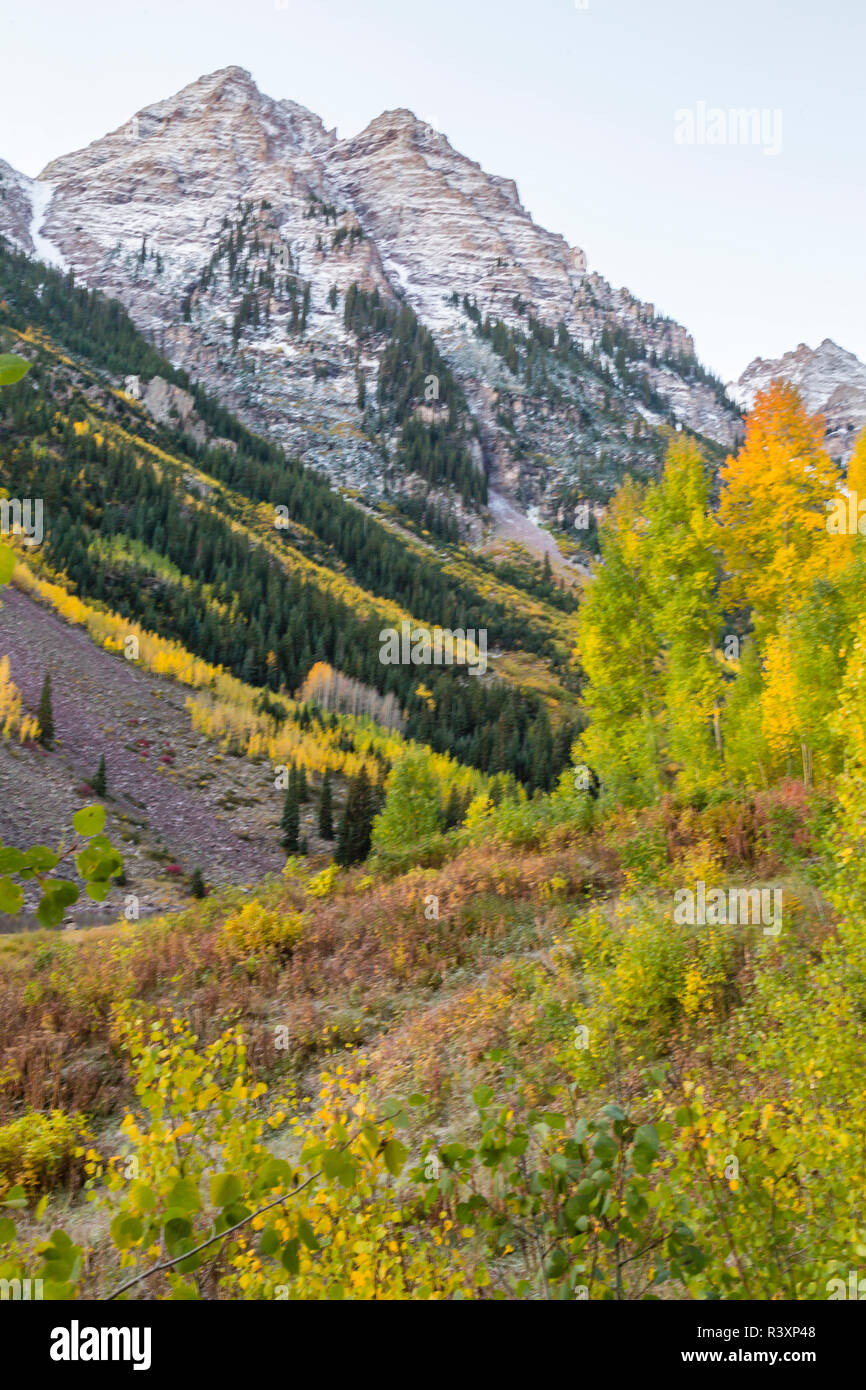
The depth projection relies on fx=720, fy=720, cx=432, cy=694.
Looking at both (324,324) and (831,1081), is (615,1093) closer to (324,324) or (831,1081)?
(831,1081)

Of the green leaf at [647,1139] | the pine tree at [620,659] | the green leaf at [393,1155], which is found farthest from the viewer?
the pine tree at [620,659]

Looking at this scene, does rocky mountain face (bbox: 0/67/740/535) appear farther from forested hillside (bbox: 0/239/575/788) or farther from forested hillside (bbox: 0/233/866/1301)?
forested hillside (bbox: 0/233/866/1301)

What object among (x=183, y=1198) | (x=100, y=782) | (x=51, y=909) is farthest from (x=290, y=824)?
(x=51, y=909)

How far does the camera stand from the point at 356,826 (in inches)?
1558

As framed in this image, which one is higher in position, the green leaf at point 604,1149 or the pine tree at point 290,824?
the green leaf at point 604,1149

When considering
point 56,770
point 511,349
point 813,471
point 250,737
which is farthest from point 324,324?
point 813,471

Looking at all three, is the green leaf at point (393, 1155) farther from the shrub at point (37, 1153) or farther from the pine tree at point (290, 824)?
the pine tree at point (290, 824)

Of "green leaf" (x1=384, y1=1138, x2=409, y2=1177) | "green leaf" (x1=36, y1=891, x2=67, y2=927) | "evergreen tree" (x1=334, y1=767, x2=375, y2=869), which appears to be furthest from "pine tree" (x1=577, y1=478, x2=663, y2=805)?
"evergreen tree" (x1=334, y1=767, x2=375, y2=869)

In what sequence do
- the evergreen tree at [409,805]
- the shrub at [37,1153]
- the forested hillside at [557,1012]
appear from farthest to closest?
the evergreen tree at [409,805], the shrub at [37,1153], the forested hillside at [557,1012]

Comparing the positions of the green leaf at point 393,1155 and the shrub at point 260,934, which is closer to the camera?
the green leaf at point 393,1155

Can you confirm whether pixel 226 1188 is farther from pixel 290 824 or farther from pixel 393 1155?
pixel 290 824

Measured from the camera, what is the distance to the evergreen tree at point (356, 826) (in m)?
37.7

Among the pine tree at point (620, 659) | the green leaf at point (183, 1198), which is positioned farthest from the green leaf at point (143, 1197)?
the pine tree at point (620, 659)
